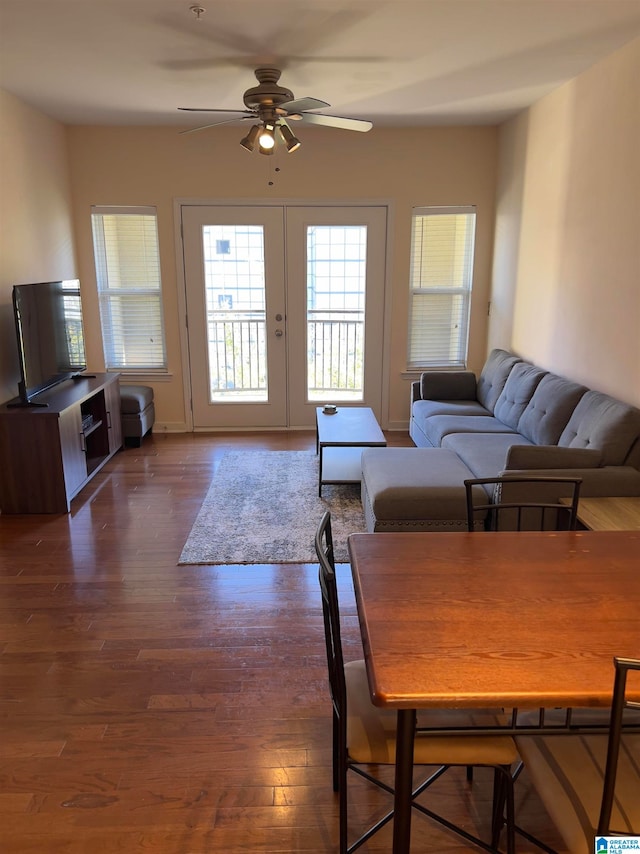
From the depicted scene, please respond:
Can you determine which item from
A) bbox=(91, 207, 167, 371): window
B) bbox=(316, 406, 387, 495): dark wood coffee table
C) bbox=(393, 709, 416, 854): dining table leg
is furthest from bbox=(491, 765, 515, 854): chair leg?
bbox=(91, 207, 167, 371): window

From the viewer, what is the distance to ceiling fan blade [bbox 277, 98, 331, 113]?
3303 mm

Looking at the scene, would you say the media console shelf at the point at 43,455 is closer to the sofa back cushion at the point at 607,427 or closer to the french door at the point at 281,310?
the french door at the point at 281,310

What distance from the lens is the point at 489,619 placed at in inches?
58.7

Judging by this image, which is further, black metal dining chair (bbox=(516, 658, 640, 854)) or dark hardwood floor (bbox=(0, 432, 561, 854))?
dark hardwood floor (bbox=(0, 432, 561, 854))

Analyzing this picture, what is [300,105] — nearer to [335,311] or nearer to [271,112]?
[271,112]

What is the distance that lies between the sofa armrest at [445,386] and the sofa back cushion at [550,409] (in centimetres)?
116

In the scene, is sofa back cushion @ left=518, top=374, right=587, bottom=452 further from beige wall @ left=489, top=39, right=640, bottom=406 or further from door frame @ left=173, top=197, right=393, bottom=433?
door frame @ left=173, top=197, right=393, bottom=433

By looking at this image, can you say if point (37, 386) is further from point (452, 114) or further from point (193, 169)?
point (452, 114)

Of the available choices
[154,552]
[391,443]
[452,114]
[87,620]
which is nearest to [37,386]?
[154,552]

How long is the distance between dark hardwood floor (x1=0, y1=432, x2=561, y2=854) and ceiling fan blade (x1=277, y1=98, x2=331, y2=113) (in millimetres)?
2559

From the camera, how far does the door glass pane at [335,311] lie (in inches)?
230

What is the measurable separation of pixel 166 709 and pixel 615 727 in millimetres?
1712

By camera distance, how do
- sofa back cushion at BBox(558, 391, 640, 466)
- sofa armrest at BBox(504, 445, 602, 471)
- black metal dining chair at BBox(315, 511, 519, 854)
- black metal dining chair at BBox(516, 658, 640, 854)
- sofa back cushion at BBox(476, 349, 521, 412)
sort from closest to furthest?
1. black metal dining chair at BBox(516, 658, 640, 854)
2. black metal dining chair at BBox(315, 511, 519, 854)
3. sofa armrest at BBox(504, 445, 602, 471)
4. sofa back cushion at BBox(558, 391, 640, 466)
5. sofa back cushion at BBox(476, 349, 521, 412)

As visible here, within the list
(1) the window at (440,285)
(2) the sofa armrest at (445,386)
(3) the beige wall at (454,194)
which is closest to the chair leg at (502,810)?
(3) the beige wall at (454,194)
